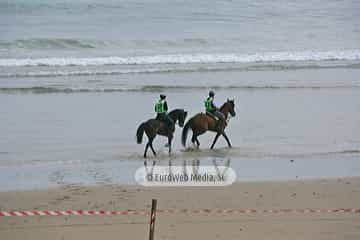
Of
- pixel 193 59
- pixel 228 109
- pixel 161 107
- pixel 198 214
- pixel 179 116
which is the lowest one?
pixel 198 214

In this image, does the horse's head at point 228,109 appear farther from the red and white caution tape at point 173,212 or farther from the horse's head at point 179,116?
the red and white caution tape at point 173,212

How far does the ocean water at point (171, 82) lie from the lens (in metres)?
18.2

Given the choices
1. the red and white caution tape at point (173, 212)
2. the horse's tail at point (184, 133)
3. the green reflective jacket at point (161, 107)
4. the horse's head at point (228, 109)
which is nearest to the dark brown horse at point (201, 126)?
the horse's tail at point (184, 133)

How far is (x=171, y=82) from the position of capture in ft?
104

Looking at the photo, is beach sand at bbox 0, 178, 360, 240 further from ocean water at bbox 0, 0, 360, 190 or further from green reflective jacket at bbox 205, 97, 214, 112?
green reflective jacket at bbox 205, 97, 214, 112

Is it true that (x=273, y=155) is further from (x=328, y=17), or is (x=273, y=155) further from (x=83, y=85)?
(x=328, y=17)

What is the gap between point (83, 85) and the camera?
30.7 meters

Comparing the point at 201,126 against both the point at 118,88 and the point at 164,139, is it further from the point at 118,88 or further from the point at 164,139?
the point at 118,88

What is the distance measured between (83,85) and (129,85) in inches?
67.9

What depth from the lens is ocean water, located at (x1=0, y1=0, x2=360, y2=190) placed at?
18203mm

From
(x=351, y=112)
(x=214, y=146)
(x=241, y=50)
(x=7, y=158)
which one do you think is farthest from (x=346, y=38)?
(x=7, y=158)

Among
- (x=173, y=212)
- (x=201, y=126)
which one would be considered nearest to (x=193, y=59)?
(x=201, y=126)

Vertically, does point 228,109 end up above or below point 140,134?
above

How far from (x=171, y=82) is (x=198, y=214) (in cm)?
1905
